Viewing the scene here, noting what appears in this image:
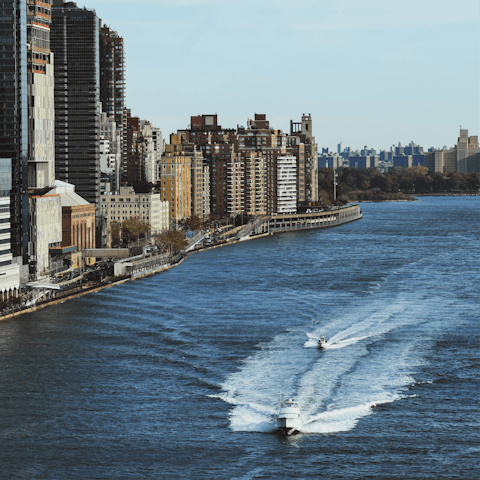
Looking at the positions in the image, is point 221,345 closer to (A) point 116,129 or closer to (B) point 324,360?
(B) point 324,360

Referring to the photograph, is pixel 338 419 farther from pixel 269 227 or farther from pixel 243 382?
pixel 269 227

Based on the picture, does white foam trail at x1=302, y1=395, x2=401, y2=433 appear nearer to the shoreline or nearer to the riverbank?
the shoreline

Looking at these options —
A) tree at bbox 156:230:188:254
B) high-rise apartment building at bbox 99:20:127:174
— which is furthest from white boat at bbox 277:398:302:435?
high-rise apartment building at bbox 99:20:127:174

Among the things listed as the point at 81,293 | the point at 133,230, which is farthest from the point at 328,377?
the point at 133,230

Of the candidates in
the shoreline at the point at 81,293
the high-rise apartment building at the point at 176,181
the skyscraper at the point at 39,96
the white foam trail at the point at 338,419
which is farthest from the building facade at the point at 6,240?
the high-rise apartment building at the point at 176,181

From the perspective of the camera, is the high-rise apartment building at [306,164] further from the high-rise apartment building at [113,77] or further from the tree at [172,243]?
the tree at [172,243]

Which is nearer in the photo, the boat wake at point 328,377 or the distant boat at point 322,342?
the boat wake at point 328,377
